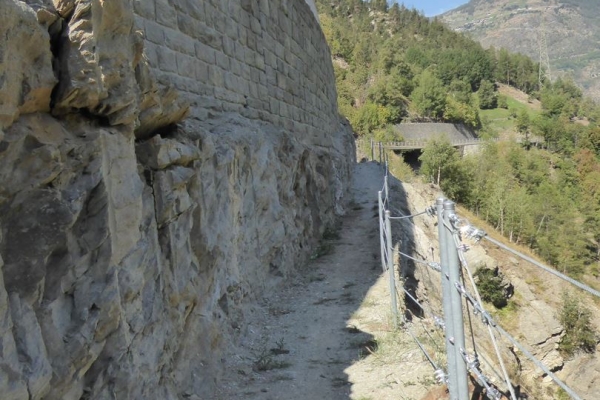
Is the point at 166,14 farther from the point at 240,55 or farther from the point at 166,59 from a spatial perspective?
the point at 240,55

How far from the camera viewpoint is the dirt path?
450 cm

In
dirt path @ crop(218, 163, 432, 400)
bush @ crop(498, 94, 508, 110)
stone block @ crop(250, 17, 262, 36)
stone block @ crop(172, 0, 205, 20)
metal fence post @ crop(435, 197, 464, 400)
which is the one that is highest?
bush @ crop(498, 94, 508, 110)

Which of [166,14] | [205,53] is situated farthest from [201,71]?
[166,14]

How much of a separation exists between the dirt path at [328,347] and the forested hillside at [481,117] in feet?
87.6

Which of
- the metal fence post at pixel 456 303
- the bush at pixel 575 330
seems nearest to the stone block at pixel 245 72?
the metal fence post at pixel 456 303

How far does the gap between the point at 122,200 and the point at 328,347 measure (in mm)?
3144

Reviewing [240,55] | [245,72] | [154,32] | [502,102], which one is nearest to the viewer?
[154,32]

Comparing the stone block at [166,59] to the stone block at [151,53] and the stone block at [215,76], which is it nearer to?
the stone block at [151,53]

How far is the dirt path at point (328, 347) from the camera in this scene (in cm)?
450

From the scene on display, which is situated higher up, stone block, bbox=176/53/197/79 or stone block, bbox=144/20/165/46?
stone block, bbox=144/20/165/46

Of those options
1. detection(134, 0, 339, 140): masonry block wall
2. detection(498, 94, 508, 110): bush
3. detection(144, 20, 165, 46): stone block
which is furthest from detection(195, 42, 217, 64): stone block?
detection(498, 94, 508, 110): bush

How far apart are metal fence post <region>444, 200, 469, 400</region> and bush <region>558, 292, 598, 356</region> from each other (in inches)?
785

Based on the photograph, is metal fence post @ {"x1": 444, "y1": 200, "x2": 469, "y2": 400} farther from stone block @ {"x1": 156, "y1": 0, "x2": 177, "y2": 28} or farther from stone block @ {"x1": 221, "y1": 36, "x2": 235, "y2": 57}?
stone block @ {"x1": 221, "y1": 36, "x2": 235, "y2": 57}

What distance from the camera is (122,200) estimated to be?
10.2ft
